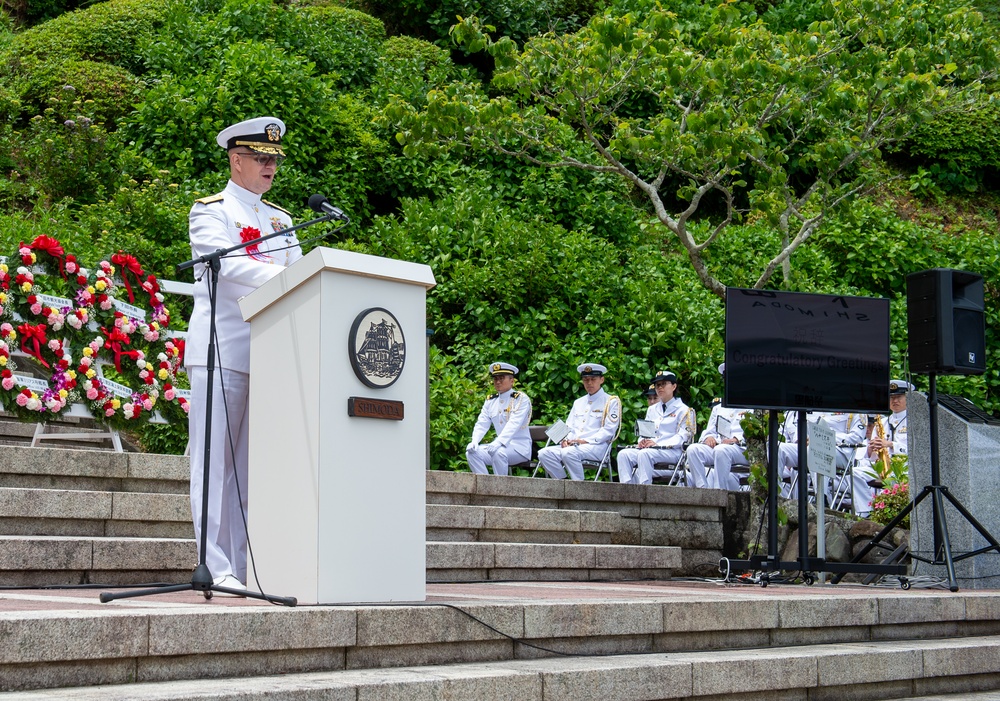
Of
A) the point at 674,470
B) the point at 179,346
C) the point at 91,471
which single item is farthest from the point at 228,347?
the point at 674,470

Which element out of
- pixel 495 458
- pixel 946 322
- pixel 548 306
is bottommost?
pixel 495 458

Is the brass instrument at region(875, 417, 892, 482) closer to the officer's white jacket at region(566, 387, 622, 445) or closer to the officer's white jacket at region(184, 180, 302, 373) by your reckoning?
the officer's white jacket at region(566, 387, 622, 445)

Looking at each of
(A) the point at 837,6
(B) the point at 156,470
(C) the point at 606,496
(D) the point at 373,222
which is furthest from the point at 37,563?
(D) the point at 373,222

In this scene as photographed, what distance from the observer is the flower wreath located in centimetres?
758

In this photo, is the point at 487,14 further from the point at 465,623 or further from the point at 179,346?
the point at 465,623

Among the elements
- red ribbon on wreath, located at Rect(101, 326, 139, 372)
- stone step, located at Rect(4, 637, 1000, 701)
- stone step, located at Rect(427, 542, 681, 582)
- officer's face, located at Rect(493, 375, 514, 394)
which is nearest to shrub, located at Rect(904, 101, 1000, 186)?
officer's face, located at Rect(493, 375, 514, 394)

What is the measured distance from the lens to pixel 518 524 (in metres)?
7.84

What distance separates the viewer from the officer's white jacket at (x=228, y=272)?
4.83 metres

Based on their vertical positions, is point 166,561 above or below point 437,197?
below

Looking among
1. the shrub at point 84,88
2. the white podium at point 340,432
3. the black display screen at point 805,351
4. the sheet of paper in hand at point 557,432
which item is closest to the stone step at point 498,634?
the white podium at point 340,432

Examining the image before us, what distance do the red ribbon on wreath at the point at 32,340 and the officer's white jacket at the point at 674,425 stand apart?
671cm

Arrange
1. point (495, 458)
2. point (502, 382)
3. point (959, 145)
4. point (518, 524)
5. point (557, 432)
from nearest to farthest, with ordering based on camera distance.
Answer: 1. point (518, 524)
2. point (557, 432)
3. point (495, 458)
4. point (502, 382)
5. point (959, 145)

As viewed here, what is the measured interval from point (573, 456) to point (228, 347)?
24.6 ft

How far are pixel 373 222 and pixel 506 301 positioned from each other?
313 centimetres
